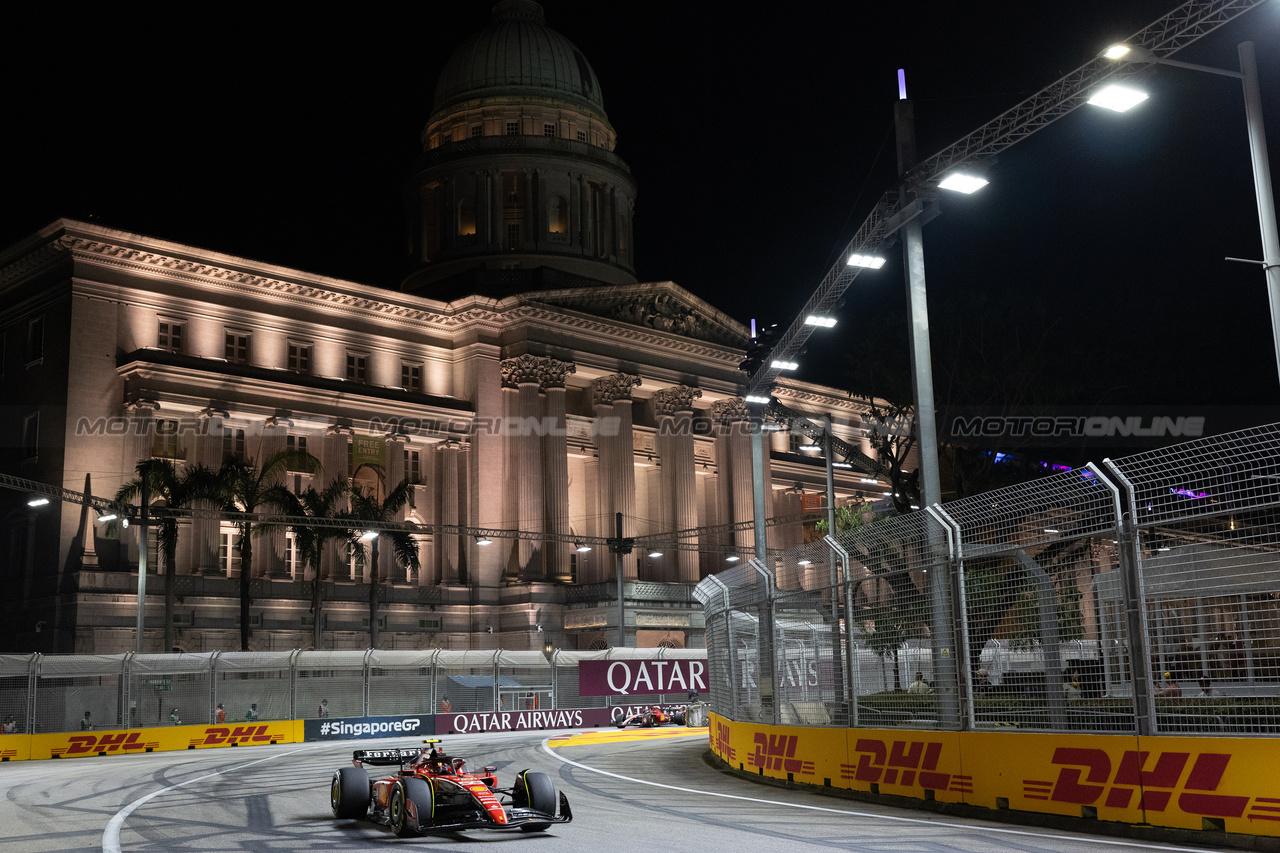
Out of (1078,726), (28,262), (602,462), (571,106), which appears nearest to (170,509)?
(28,262)

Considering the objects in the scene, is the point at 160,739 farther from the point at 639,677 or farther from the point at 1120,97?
the point at 1120,97

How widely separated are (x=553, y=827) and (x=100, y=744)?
26374mm

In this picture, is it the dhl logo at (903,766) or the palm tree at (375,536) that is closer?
the dhl logo at (903,766)

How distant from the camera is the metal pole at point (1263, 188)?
15.5m

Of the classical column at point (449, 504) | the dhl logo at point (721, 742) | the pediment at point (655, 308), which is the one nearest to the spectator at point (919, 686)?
the dhl logo at point (721, 742)

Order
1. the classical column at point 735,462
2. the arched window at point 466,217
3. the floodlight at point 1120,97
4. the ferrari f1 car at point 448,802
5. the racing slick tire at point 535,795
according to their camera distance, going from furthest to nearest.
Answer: the arched window at point 466,217 < the classical column at point 735,462 < the floodlight at point 1120,97 < the racing slick tire at point 535,795 < the ferrari f1 car at point 448,802

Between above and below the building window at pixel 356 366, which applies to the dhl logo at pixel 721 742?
below

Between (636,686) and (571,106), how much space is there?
51.9 m

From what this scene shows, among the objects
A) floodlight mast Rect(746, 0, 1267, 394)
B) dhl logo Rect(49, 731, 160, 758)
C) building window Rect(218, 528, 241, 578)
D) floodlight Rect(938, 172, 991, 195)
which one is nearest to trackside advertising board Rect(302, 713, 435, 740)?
dhl logo Rect(49, 731, 160, 758)

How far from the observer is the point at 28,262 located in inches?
2245

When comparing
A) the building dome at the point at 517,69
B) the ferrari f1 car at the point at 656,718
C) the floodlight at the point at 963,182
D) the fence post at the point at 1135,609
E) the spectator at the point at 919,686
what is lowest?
the ferrari f1 car at the point at 656,718

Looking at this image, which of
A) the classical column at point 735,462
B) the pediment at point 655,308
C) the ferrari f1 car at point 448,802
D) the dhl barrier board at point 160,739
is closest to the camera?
the ferrari f1 car at point 448,802

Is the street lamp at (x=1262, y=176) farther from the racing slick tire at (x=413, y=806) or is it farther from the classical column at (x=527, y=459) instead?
the classical column at (x=527, y=459)

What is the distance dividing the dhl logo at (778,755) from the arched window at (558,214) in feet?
215
